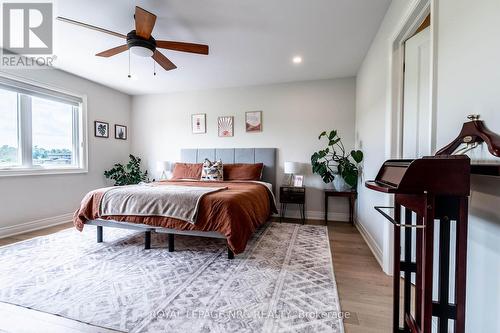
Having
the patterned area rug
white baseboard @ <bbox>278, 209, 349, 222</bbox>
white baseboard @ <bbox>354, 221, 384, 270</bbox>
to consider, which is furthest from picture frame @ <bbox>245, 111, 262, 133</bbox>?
white baseboard @ <bbox>354, 221, 384, 270</bbox>

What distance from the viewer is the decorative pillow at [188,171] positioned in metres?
4.25

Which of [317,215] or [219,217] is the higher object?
[219,217]

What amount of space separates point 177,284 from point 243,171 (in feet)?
7.87

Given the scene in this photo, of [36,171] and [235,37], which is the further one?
[36,171]

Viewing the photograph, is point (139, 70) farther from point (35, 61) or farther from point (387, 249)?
point (387, 249)

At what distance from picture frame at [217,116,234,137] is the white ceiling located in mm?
768

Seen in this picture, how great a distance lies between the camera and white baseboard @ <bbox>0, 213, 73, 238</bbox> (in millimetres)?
3100

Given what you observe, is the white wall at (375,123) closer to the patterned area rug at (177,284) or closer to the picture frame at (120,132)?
the patterned area rug at (177,284)

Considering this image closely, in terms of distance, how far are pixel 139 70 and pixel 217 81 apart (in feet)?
4.35

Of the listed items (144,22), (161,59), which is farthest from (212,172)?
(144,22)

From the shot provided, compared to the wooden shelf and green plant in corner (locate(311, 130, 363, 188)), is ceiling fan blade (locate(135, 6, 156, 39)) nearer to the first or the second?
the wooden shelf

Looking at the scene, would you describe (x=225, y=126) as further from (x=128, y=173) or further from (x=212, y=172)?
(x=128, y=173)

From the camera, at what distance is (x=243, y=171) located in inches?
160

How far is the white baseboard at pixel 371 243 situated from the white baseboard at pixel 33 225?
472 cm
